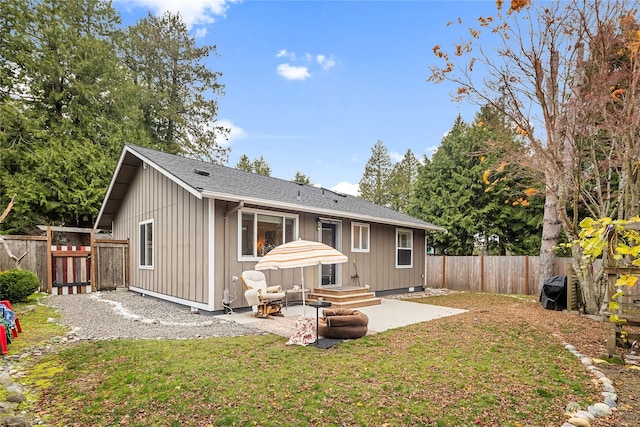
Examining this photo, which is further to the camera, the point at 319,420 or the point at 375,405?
the point at 375,405

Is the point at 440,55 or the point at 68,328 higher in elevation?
the point at 440,55

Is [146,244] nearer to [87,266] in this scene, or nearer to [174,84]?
[87,266]

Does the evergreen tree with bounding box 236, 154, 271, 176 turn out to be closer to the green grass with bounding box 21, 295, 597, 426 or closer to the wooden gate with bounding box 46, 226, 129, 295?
the wooden gate with bounding box 46, 226, 129, 295

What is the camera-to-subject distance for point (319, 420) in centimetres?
307

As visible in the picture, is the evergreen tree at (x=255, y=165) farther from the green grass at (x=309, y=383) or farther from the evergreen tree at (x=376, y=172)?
the green grass at (x=309, y=383)

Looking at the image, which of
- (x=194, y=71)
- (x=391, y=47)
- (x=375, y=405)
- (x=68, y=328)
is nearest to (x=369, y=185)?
(x=194, y=71)

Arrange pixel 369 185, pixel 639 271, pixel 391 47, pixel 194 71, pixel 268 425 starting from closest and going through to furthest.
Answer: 1. pixel 268 425
2. pixel 639 271
3. pixel 391 47
4. pixel 194 71
5. pixel 369 185

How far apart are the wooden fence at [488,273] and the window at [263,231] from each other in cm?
878

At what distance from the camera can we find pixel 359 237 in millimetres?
11578

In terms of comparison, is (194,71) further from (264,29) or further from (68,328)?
(68,328)

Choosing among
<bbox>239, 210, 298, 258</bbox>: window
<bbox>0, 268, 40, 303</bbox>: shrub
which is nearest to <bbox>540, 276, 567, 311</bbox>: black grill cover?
<bbox>239, 210, 298, 258</bbox>: window

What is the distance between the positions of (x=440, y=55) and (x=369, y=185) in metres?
24.1

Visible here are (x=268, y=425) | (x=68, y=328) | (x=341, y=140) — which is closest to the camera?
(x=268, y=425)

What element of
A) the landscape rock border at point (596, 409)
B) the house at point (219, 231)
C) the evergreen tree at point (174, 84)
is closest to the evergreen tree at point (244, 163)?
the evergreen tree at point (174, 84)
